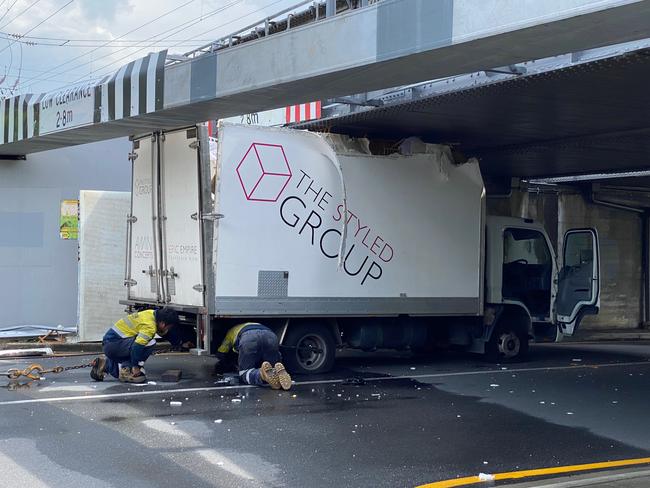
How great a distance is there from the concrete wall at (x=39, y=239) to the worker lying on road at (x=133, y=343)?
559 centimetres

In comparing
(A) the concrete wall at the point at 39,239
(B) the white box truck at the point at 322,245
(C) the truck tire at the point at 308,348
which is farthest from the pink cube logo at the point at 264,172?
(A) the concrete wall at the point at 39,239

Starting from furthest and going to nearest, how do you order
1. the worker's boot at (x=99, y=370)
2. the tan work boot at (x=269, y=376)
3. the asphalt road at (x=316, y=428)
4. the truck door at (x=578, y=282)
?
the truck door at (x=578, y=282), the worker's boot at (x=99, y=370), the tan work boot at (x=269, y=376), the asphalt road at (x=316, y=428)

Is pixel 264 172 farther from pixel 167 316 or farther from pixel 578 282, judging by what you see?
pixel 578 282

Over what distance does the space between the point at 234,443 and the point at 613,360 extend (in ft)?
32.1

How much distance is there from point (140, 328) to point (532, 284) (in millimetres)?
7040

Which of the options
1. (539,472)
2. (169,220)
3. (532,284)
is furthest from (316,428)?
(532,284)

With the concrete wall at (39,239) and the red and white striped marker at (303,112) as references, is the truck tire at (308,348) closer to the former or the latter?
the red and white striped marker at (303,112)

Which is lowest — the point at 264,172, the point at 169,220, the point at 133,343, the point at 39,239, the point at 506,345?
the point at 506,345

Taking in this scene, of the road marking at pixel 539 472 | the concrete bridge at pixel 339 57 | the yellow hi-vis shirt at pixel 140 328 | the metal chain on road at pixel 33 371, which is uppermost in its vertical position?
the concrete bridge at pixel 339 57

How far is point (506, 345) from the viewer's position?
14.3 metres

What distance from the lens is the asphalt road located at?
6.86 meters

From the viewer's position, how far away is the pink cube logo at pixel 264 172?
441 inches

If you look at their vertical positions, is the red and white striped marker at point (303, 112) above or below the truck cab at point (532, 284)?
above

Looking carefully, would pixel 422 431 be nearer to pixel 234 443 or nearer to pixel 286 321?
pixel 234 443
